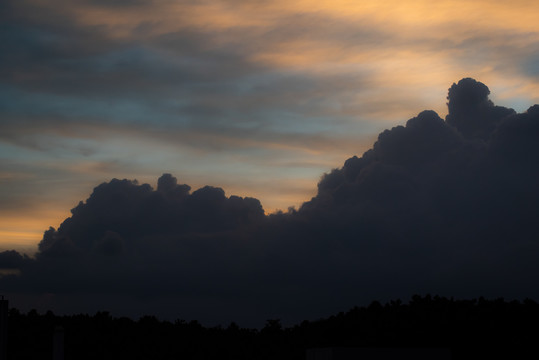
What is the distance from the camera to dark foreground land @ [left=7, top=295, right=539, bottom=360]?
75.4 metres

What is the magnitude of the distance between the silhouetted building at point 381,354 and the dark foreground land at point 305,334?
23264 mm

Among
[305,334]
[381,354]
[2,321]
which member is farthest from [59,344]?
[305,334]

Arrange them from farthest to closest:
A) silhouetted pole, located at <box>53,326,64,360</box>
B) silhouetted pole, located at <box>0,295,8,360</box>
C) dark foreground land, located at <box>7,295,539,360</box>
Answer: dark foreground land, located at <box>7,295,539,360</box>
silhouetted pole, located at <box>53,326,64,360</box>
silhouetted pole, located at <box>0,295,8,360</box>

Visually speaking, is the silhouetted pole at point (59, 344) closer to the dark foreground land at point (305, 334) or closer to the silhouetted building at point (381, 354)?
the silhouetted building at point (381, 354)

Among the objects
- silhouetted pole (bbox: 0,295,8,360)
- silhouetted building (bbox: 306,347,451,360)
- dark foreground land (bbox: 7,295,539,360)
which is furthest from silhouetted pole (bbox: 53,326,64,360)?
dark foreground land (bbox: 7,295,539,360)

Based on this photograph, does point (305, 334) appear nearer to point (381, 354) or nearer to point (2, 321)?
point (381, 354)

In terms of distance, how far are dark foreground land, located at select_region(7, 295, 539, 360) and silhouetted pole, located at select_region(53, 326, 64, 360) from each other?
30.1 metres

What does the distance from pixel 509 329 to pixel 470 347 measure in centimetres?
492

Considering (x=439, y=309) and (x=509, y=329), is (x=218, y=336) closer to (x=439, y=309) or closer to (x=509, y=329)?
(x=439, y=309)

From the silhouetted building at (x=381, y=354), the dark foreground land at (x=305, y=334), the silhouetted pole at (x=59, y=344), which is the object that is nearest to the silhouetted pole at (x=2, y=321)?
the silhouetted pole at (x=59, y=344)

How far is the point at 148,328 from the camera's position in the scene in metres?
104

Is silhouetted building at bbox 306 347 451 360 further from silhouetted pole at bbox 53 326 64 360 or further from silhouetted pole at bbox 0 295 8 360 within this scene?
silhouetted pole at bbox 0 295 8 360

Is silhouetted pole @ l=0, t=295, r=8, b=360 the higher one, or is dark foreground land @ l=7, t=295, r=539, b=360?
silhouetted pole @ l=0, t=295, r=8, b=360

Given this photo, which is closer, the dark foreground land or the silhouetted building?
the silhouetted building
